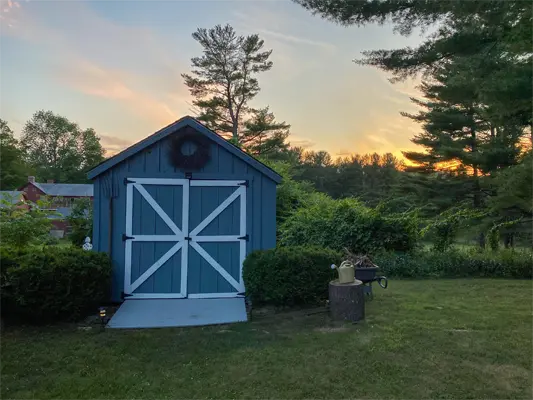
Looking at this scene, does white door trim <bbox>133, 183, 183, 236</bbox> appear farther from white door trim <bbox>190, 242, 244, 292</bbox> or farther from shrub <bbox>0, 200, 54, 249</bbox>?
shrub <bbox>0, 200, 54, 249</bbox>

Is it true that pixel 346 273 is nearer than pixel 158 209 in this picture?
Yes

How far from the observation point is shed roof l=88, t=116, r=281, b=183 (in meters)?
6.02

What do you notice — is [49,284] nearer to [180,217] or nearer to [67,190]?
[180,217]

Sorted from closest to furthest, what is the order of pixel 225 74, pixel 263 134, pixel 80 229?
pixel 80 229 → pixel 225 74 → pixel 263 134

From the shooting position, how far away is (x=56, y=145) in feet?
165

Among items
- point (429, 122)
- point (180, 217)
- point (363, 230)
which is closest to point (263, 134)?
point (429, 122)

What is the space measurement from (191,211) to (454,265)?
757 cm

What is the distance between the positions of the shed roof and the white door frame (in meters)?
0.38

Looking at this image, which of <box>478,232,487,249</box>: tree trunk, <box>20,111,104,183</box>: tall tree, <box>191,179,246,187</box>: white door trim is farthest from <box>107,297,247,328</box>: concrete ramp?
<box>20,111,104,183</box>: tall tree

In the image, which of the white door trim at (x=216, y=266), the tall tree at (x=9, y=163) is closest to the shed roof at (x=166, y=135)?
the white door trim at (x=216, y=266)

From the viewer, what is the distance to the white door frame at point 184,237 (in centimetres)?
612

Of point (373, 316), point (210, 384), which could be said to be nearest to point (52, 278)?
point (210, 384)

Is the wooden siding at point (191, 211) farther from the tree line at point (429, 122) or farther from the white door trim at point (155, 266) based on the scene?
the tree line at point (429, 122)

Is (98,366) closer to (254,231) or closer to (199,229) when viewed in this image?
(199,229)
